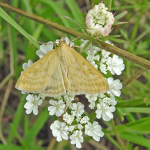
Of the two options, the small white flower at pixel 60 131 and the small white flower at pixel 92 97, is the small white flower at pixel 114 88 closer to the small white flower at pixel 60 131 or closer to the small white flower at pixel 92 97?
the small white flower at pixel 92 97

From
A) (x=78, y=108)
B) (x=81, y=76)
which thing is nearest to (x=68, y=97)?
(x=78, y=108)

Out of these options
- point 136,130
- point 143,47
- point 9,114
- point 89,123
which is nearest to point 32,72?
point 89,123

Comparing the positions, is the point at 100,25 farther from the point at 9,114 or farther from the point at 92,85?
the point at 9,114

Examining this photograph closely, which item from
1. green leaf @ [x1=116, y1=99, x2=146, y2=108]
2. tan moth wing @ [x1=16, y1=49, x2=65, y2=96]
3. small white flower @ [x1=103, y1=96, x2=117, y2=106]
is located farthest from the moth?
green leaf @ [x1=116, y1=99, x2=146, y2=108]

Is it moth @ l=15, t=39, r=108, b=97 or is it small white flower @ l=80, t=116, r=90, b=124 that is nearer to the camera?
moth @ l=15, t=39, r=108, b=97

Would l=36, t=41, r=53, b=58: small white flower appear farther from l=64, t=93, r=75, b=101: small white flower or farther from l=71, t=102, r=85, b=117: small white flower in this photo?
l=71, t=102, r=85, b=117: small white flower
